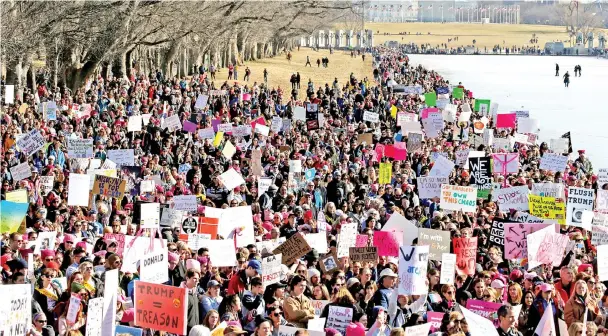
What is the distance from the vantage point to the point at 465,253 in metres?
13.9

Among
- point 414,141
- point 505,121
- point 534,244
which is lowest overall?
point 505,121

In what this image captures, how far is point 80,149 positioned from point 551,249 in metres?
10.3

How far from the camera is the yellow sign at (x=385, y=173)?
70.6 ft

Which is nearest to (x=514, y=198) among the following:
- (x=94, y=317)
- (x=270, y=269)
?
(x=270, y=269)

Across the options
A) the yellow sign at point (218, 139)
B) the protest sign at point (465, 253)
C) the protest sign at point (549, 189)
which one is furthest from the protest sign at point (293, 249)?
the yellow sign at point (218, 139)

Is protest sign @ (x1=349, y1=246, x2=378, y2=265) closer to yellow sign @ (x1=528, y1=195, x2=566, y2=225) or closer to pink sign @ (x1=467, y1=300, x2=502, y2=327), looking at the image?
pink sign @ (x1=467, y1=300, x2=502, y2=327)

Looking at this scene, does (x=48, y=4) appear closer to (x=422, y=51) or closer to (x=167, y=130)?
(x=167, y=130)

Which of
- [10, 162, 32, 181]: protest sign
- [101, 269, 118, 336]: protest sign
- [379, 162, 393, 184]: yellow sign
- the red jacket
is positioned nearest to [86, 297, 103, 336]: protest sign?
[101, 269, 118, 336]: protest sign

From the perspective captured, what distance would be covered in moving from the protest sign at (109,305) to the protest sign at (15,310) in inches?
28.1

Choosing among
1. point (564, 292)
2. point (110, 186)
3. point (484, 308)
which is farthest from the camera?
point (110, 186)

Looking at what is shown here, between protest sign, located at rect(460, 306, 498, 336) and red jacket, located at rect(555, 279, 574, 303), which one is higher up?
protest sign, located at rect(460, 306, 498, 336)

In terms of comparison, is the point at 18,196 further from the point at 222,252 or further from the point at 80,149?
the point at 80,149

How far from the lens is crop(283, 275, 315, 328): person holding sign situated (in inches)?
416

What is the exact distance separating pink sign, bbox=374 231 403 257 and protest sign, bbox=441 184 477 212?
324 centimetres
